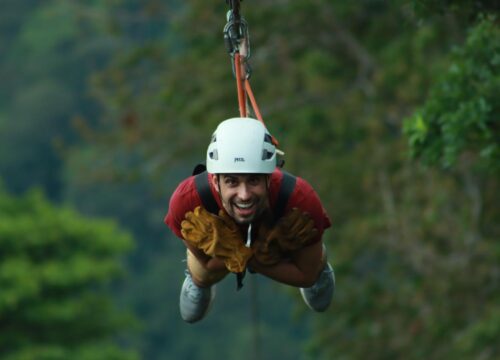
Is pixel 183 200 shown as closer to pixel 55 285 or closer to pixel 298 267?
pixel 298 267

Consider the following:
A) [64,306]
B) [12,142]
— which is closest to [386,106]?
[64,306]

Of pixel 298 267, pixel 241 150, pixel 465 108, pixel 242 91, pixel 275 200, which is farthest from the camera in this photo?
pixel 465 108

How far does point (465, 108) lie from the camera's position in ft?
41.9

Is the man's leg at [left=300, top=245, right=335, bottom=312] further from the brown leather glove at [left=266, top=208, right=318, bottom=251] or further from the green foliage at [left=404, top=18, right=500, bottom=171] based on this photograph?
the green foliage at [left=404, top=18, right=500, bottom=171]

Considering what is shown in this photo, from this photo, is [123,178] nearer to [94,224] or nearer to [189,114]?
[189,114]

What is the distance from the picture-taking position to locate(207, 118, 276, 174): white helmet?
966 cm

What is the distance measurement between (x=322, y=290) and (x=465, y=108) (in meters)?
2.18

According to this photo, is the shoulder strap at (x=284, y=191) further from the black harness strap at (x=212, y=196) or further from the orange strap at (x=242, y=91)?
the orange strap at (x=242, y=91)

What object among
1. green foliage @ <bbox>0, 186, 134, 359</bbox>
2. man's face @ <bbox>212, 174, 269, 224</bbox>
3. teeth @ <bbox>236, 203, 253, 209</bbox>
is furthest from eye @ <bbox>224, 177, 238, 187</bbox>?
green foliage @ <bbox>0, 186, 134, 359</bbox>

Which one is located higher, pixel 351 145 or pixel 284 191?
pixel 351 145

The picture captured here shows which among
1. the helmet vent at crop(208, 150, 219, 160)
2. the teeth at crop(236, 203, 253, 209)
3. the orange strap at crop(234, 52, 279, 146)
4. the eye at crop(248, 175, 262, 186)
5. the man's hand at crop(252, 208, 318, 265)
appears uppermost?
the orange strap at crop(234, 52, 279, 146)

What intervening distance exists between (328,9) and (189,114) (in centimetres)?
259

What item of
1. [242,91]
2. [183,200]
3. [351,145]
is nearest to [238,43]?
[242,91]

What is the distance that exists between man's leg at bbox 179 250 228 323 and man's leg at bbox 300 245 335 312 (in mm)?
615
